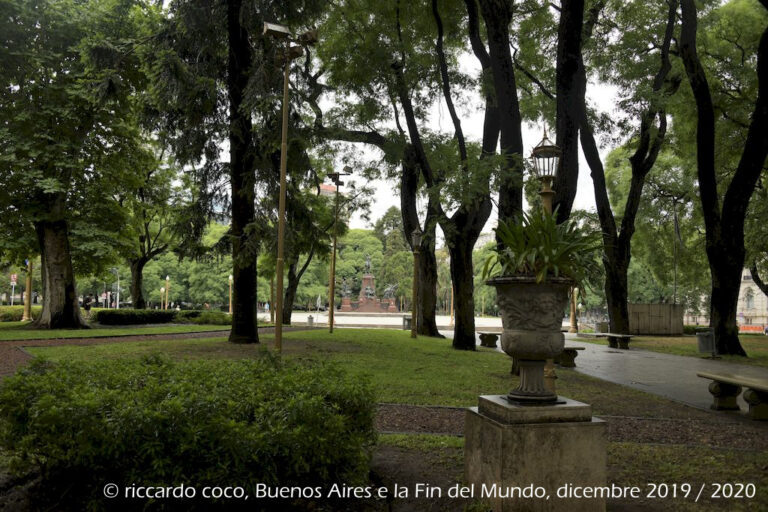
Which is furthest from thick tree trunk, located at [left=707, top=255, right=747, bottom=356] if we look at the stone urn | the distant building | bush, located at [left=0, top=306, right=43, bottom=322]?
the distant building

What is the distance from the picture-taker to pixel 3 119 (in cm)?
1945

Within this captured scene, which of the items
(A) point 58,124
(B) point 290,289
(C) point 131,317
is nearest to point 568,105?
(A) point 58,124

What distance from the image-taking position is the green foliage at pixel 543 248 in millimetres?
3812

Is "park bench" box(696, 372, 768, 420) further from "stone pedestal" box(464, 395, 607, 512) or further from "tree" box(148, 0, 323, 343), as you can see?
"tree" box(148, 0, 323, 343)

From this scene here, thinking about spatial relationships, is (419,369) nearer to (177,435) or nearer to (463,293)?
(463,293)

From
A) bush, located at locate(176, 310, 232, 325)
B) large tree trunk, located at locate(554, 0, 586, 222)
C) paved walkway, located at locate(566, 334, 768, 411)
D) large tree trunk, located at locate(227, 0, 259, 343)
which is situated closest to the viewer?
paved walkway, located at locate(566, 334, 768, 411)

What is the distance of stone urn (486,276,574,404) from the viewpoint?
3732 millimetres

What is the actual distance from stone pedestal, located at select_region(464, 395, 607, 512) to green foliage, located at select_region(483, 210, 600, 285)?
992 mm

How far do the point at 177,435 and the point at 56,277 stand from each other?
21.7 m

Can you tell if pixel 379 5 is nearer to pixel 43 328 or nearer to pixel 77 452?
pixel 77 452

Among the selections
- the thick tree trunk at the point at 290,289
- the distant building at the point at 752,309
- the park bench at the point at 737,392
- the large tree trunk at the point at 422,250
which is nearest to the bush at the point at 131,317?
the thick tree trunk at the point at 290,289

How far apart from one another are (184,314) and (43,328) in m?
9.95

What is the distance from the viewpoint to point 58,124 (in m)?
19.8

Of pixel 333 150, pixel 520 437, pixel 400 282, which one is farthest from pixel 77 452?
pixel 400 282
